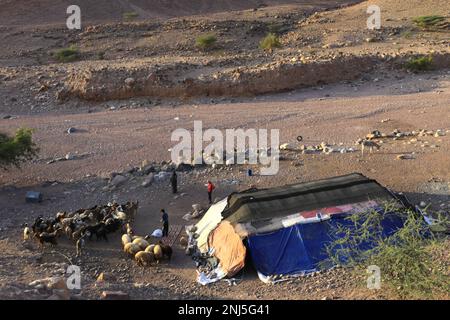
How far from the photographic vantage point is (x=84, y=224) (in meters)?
13.4

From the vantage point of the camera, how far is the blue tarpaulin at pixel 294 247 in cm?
1134

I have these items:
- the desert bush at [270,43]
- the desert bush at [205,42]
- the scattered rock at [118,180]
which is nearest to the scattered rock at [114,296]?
the scattered rock at [118,180]

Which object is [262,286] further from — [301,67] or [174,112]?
[301,67]

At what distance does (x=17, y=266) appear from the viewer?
1163 centimetres

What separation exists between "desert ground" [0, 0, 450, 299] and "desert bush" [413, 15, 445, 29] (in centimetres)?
64

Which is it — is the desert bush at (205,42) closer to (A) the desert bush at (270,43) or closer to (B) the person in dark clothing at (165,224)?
(A) the desert bush at (270,43)

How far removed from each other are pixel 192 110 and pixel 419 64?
9.68m

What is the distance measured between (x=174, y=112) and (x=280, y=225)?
11796 millimetres

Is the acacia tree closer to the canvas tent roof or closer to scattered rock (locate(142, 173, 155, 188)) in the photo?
scattered rock (locate(142, 173, 155, 188))

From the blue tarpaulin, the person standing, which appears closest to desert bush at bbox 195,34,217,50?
the person standing

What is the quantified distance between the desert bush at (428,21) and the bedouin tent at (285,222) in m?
21.8

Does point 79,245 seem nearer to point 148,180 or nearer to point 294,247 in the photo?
point 148,180

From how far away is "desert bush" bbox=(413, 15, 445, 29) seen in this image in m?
32.8
